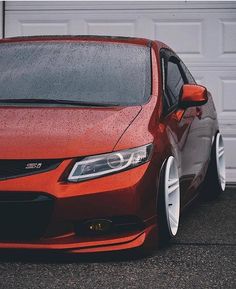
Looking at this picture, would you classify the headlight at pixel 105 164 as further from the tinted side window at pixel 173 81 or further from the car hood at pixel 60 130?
the tinted side window at pixel 173 81

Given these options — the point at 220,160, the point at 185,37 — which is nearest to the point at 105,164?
the point at 220,160

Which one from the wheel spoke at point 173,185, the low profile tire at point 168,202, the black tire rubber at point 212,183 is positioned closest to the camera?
the low profile tire at point 168,202

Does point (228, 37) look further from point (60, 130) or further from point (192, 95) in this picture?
point (60, 130)

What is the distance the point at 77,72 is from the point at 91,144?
90 centimetres

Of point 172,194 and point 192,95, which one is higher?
point 192,95

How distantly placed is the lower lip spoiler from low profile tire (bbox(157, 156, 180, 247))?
0.81 feet

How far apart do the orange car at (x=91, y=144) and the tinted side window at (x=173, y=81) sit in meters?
0.02

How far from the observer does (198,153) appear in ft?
19.1

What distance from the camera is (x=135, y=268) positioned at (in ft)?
13.9

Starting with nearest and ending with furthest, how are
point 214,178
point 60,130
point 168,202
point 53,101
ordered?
1. point 60,130
2. point 168,202
3. point 53,101
4. point 214,178

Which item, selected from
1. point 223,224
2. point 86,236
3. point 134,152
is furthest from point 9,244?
point 223,224

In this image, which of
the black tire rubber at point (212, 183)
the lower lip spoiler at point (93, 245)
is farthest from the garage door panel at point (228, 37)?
the lower lip spoiler at point (93, 245)

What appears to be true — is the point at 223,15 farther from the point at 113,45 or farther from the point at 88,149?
the point at 88,149

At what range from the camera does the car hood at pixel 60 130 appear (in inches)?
168
